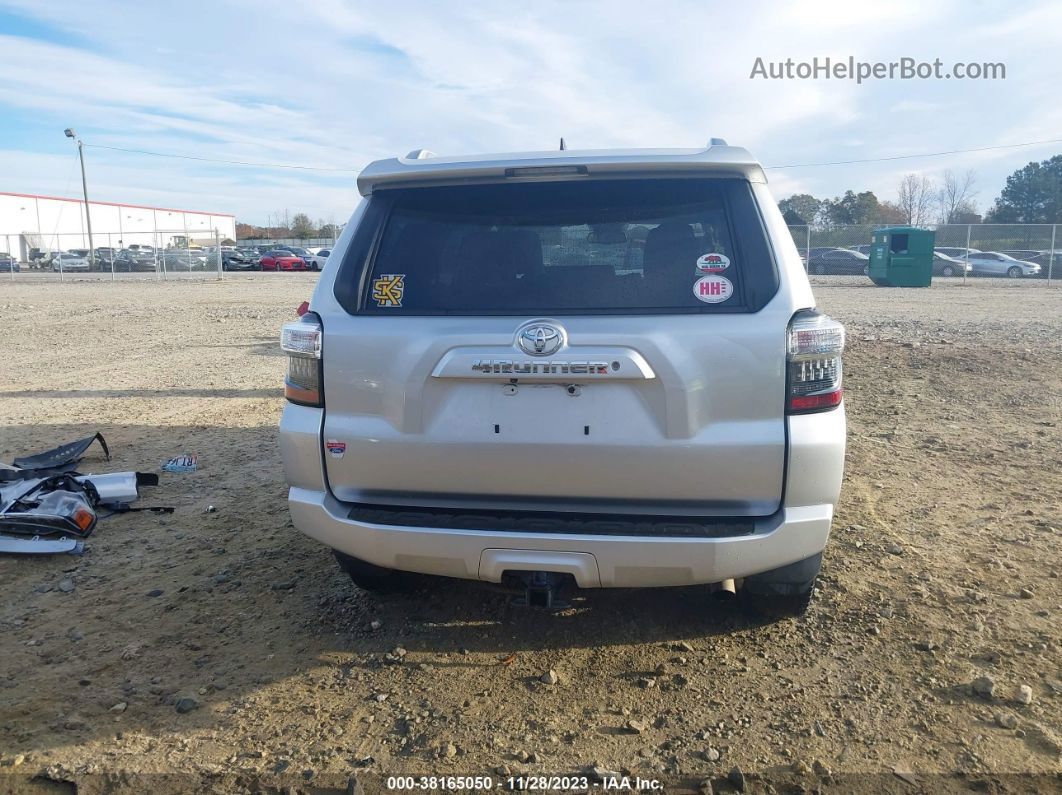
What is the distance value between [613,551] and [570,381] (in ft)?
2.02

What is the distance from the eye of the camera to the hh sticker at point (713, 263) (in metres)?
3.00

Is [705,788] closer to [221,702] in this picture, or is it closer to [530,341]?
[530,341]

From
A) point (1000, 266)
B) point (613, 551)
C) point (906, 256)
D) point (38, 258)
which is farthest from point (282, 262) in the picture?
point (613, 551)

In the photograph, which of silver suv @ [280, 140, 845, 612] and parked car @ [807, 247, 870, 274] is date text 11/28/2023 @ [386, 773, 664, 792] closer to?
silver suv @ [280, 140, 845, 612]

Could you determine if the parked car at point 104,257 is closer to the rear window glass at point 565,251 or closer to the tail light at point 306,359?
the tail light at point 306,359

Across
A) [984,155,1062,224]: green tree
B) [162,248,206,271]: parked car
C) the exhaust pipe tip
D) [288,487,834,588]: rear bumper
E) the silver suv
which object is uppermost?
[984,155,1062,224]: green tree

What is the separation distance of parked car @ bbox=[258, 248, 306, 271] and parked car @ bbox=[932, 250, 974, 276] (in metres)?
35.0

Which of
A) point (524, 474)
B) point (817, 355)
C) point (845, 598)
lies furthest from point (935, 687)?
point (524, 474)

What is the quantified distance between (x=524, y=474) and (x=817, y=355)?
1.13 m

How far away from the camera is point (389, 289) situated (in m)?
3.20

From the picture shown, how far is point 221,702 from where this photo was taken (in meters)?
3.12

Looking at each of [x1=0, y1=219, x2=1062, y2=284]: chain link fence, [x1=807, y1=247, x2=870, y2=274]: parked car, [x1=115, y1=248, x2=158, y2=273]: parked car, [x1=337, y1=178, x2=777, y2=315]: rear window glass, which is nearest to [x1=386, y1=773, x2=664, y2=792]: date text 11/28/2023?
[x1=337, y1=178, x2=777, y2=315]: rear window glass

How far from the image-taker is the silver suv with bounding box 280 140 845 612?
9.37 feet

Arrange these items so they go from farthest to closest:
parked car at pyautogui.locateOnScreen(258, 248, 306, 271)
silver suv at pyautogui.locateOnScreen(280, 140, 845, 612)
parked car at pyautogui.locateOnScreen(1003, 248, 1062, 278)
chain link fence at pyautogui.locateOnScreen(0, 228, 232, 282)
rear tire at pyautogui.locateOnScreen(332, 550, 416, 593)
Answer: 1. parked car at pyautogui.locateOnScreen(258, 248, 306, 271)
2. chain link fence at pyautogui.locateOnScreen(0, 228, 232, 282)
3. parked car at pyautogui.locateOnScreen(1003, 248, 1062, 278)
4. rear tire at pyautogui.locateOnScreen(332, 550, 416, 593)
5. silver suv at pyautogui.locateOnScreen(280, 140, 845, 612)
